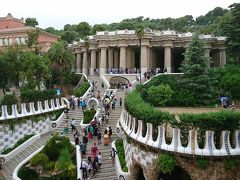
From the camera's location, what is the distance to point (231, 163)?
806 inches

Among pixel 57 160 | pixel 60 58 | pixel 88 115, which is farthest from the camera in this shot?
pixel 60 58

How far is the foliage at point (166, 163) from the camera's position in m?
21.1

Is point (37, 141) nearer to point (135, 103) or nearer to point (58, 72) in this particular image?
point (135, 103)

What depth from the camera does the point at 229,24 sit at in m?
45.8

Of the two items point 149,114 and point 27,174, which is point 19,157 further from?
point 149,114

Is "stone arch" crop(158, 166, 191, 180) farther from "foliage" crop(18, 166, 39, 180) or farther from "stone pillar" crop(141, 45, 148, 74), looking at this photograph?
"stone pillar" crop(141, 45, 148, 74)

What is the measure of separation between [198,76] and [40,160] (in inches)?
806

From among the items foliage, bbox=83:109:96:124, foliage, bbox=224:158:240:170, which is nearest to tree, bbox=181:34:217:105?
foliage, bbox=83:109:96:124

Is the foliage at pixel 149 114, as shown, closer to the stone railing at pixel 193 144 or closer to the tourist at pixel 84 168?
the stone railing at pixel 193 144

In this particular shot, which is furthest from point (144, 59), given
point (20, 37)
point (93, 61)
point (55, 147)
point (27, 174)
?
point (20, 37)

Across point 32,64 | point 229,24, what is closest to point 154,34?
point 229,24

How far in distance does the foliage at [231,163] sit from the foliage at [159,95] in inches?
736

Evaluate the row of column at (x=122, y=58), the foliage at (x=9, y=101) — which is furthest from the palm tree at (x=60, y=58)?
the foliage at (x=9, y=101)

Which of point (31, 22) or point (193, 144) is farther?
point (31, 22)
